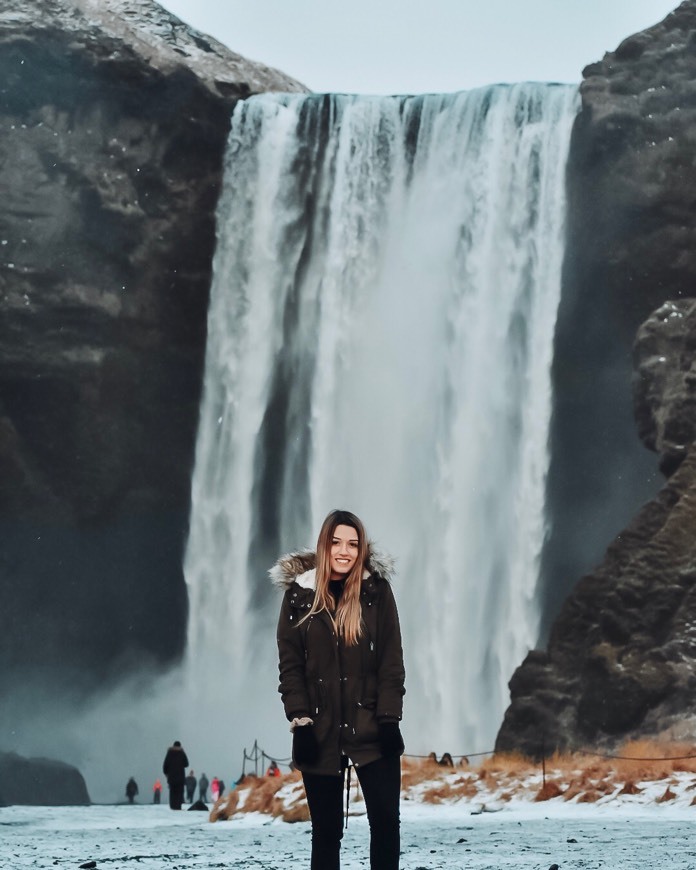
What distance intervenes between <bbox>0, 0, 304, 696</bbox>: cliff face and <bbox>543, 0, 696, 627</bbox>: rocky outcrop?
10841 mm

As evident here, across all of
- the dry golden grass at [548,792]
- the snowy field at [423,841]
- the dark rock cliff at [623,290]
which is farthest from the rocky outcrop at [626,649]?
the snowy field at [423,841]

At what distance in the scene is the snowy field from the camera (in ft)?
35.1

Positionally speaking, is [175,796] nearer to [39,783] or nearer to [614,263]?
[39,783]

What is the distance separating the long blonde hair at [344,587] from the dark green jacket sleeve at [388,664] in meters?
0.14

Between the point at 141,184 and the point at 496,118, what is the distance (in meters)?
10.5

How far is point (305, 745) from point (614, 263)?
3077 centimetres

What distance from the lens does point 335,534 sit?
6633mm

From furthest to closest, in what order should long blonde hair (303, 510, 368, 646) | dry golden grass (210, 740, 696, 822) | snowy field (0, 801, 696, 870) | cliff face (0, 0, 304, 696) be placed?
cliff face (0, 0, 304, 696), dry golden grass (210, 740, 696, 822), snowy field (0, 801, 696, 870), long blonde hair (303, 510, 368, 646)

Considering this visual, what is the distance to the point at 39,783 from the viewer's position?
3703 centimetres

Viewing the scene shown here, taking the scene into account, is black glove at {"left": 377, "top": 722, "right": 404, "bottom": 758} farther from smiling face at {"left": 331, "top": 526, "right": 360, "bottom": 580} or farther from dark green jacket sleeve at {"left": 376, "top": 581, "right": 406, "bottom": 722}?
smiling face at {"left": 331, "top": 526, "right": 360, "bottom": 580}

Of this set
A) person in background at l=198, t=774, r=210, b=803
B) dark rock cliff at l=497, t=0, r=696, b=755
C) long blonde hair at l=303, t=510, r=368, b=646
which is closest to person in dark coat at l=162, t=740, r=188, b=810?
person in background at l=198, t=774, r=210, b=803

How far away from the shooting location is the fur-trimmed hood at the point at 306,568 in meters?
6.73

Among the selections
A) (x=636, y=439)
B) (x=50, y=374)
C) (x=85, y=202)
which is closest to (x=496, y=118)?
(x=636, y=439)

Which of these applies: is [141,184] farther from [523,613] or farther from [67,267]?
[523,613]
